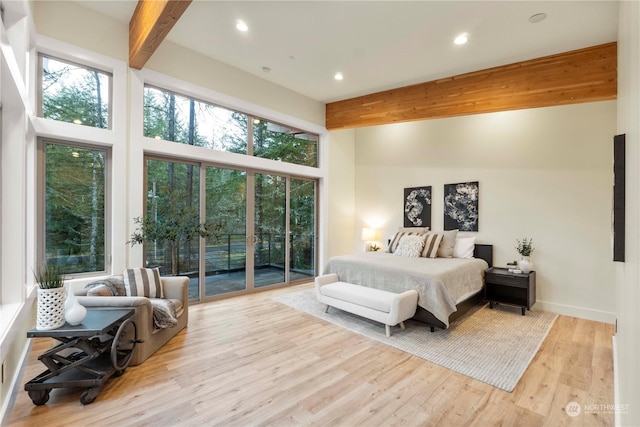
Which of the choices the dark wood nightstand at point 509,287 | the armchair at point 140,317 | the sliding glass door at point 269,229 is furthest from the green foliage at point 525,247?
the armchair at point 140,317

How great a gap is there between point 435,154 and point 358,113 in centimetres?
167

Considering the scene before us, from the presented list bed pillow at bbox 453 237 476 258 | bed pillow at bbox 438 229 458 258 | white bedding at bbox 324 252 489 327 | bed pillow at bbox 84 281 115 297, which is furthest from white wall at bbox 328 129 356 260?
bed pillow at bbox 84 281 115 297

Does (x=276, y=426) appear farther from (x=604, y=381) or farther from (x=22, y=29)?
(x=22, y=29)

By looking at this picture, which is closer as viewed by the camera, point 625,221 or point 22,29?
point 625,221

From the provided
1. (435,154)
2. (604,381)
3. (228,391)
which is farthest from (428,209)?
(228,391)

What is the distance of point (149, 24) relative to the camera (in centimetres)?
299

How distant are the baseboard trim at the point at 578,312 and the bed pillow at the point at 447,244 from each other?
142 centimetres

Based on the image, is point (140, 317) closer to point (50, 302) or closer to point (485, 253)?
point (50, 302)

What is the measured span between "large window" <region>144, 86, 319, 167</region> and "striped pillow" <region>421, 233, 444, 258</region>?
287 cm

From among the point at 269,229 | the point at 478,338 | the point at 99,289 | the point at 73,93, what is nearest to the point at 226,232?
the point at 269,229

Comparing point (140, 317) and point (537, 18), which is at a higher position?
point (537, 18)

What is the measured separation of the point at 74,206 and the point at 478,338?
16.5 feet

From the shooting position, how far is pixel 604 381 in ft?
8.16

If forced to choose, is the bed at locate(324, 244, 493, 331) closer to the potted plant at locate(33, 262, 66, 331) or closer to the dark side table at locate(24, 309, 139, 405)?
the dark side table at locate(24, 309, 139, 405)
